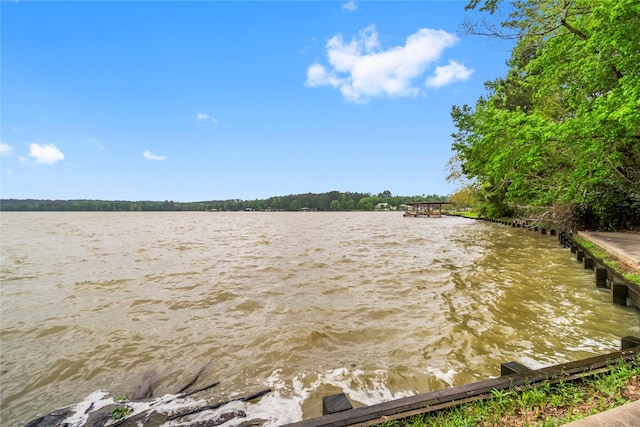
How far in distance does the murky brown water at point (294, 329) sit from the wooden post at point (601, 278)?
1.11ft

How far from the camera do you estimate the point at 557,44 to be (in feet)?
31.6

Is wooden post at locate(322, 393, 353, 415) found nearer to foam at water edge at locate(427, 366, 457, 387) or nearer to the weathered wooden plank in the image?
the weathered wooden plank

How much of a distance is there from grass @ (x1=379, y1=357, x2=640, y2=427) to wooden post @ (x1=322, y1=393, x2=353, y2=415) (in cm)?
39

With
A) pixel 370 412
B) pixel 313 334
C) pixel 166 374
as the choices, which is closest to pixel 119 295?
pixel 166 374

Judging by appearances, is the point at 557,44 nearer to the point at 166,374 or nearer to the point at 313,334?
the point at 313,334

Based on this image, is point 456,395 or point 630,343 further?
point 630,343

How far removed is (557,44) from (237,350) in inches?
512

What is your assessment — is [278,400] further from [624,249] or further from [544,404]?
[624,249]

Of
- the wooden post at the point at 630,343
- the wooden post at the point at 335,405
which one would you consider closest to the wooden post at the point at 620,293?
the wooden post at the point at 630,343

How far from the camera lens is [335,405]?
8.19 ft

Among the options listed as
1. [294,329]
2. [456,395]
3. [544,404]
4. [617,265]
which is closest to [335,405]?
[456,395]

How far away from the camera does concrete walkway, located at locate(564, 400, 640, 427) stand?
1.92m

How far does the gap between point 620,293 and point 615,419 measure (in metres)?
6.08


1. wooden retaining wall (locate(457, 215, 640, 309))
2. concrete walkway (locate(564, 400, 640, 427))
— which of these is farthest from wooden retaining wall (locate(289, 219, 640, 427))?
wooden retaining wall (locate(457, 215, 640, 309))
